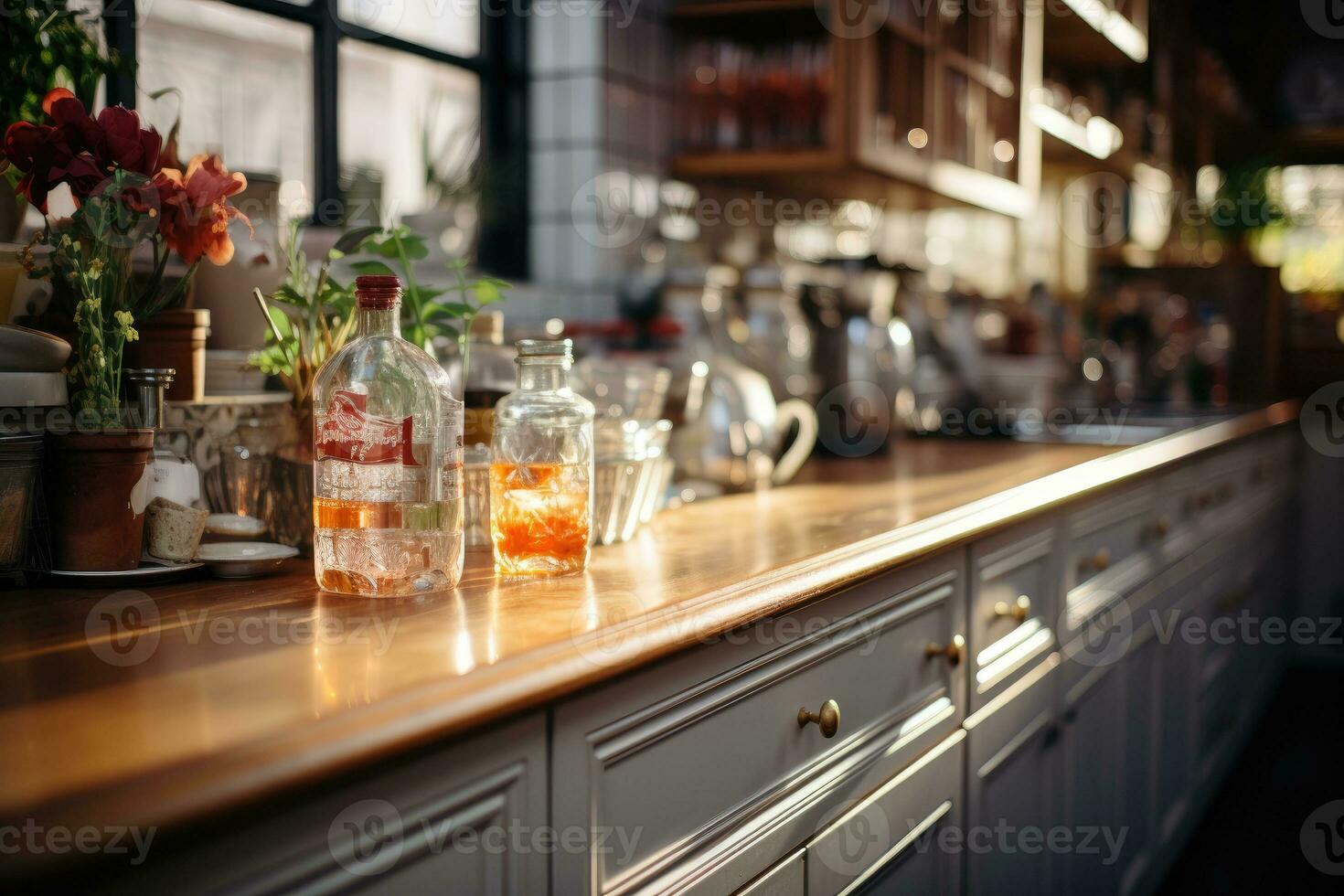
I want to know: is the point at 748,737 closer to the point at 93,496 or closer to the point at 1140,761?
the point at 93,496

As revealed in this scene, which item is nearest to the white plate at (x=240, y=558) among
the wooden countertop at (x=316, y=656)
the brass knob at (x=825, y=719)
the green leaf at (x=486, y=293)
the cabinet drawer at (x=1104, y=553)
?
the wooden countertop at (x=316, y=656)

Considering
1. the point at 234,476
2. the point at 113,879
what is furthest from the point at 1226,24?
the point at 113,879

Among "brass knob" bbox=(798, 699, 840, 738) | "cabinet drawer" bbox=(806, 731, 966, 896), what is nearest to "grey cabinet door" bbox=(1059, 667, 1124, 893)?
"cabinet drawer" bbox=(806, 731, 966, 896)

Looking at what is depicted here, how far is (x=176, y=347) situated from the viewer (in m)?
1.11

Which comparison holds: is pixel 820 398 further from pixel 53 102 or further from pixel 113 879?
pixel 113 879

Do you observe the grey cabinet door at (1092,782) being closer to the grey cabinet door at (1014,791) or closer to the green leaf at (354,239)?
the grey cabinet door at (1014,791)

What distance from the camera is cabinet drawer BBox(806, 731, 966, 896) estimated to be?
1.15 m

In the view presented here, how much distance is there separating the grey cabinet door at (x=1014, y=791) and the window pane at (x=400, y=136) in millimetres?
1174

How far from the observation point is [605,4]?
2367 millimetres

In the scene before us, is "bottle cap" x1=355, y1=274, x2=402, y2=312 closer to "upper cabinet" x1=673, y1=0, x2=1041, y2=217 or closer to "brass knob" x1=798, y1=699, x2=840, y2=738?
"brass knob" x1=798, y1=699, x2=840, y2=738

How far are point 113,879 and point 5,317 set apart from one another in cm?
68

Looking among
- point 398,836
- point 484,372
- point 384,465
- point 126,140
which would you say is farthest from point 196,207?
point 398,836

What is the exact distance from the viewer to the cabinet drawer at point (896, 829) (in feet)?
3.79

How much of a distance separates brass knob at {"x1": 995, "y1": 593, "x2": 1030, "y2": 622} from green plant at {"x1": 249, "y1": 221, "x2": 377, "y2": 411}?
2.81 ft
